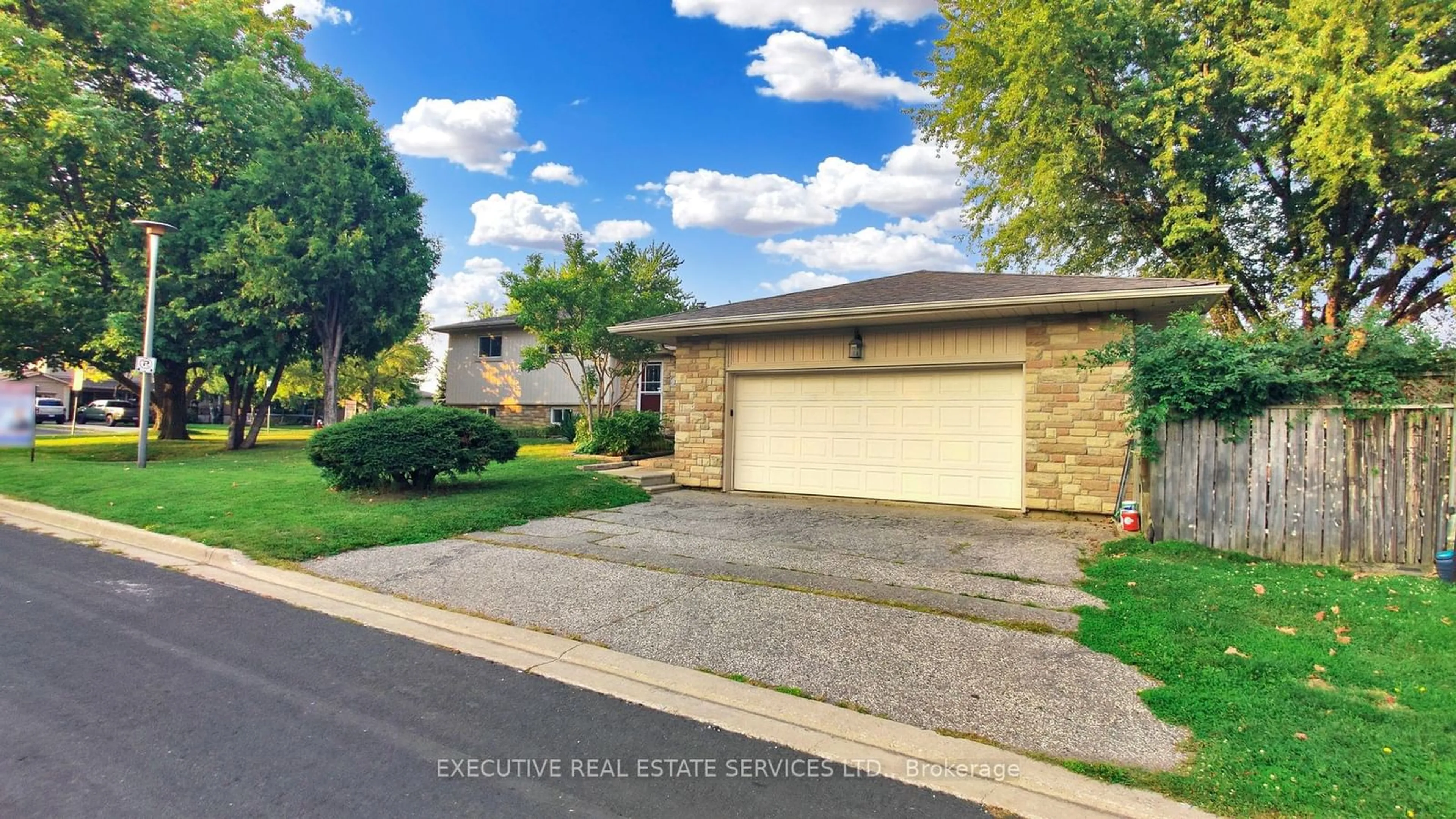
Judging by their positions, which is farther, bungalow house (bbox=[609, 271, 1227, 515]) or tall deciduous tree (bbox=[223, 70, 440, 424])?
tall deciduous tree (bbox=[223, 70, 440, 424])

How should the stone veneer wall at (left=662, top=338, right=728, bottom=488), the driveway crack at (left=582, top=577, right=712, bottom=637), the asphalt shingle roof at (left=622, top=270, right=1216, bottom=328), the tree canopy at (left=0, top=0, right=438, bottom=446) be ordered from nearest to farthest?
the driveway crack at (left=582, top=577, right=712, bottom=637) → the asphalt shingle roof at (left=622, top=270, right=1216, bottom=328) → the stone veneer wall at (left=662, top=338, right=728, bottom=488) → the tree canopy at (left=0, top=0, right=438, bottom=446)

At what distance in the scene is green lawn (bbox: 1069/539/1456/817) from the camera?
8.28 feet

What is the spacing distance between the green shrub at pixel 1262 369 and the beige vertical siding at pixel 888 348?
6.76ft

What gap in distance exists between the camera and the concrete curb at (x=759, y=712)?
8.52 ft

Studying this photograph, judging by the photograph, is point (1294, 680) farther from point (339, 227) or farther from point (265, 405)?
point (265, 405)

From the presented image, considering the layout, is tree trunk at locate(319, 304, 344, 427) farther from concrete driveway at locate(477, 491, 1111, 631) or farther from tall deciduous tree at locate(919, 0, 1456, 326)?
tall deciduous tree at locate(919, 0, 1456, 326)

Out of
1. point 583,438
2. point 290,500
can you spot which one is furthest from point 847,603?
point 583,438

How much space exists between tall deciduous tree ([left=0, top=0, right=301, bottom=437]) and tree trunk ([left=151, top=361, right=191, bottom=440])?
2.42 meters

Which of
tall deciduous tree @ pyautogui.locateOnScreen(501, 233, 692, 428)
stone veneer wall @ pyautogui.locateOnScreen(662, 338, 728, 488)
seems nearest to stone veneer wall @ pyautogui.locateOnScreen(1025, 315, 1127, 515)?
stone veneer wall @ pyautogui.locateOnScreen(662, 338, 728, 488)

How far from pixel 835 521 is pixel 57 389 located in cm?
6488

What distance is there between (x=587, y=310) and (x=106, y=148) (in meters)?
11.6

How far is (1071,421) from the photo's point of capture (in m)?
8.37

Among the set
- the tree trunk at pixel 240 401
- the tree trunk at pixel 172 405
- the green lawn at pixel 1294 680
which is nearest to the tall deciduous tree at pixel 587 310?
the tree trunk at pixel 240 401

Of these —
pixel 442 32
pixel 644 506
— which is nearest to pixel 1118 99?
pixel 644 506
